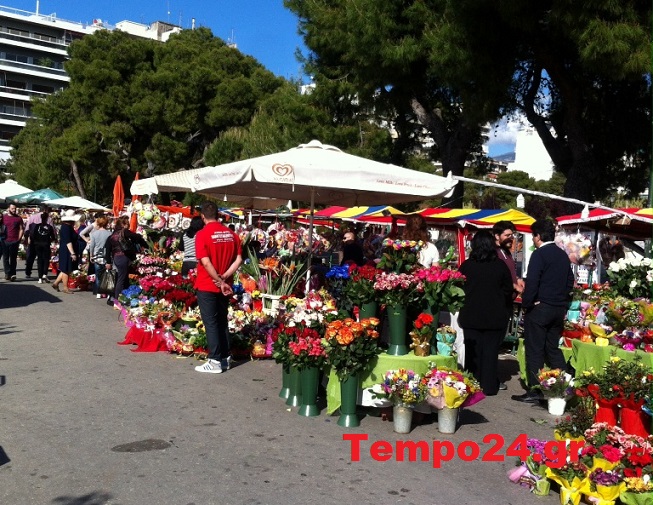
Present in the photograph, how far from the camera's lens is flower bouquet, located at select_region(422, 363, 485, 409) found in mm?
5359


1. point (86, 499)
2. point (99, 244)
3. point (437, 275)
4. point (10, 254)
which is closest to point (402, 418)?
point (437, 275)

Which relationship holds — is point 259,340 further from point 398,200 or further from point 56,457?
point 56,457

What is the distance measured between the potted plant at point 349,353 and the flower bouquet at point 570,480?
5.75 feet

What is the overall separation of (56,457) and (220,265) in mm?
3080

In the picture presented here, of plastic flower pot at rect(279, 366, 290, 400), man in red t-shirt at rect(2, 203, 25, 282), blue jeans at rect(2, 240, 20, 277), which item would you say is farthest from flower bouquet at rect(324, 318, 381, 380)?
blue jeans at rect(2, 240, 20, 277)

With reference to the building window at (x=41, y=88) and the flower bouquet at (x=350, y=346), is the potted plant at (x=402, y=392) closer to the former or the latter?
the flower bouquet at (x=350, y=346)

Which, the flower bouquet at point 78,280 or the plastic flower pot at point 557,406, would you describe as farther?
the flower bouquet at point 78,280

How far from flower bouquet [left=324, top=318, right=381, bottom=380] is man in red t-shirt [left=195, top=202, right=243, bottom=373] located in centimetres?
209

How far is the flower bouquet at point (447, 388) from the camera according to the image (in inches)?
211

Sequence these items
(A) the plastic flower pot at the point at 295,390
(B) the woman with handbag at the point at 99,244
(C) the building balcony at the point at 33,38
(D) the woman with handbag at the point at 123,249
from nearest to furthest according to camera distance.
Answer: (A) the plastic flower pot at the point at 295,390
(D) the woman with handbag at the point at 123,249
(B) the woman with handbag at the point at 99,244
(C) the building balcony at the point at 33,38

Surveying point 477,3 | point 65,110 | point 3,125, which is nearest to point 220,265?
point 477,3

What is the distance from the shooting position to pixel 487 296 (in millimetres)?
6695

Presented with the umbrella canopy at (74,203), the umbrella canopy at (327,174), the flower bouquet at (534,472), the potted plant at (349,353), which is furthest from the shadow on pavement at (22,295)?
the flower bouquet at (534,472)

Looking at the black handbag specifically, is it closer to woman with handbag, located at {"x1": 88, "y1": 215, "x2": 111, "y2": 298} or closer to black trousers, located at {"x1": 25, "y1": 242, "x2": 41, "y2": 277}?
woman with handbag, located at {"x1": 88, "y1": 215, "x2": 111, "y2": 298}
